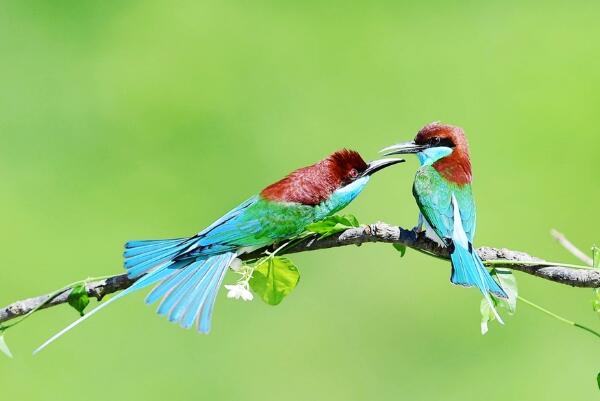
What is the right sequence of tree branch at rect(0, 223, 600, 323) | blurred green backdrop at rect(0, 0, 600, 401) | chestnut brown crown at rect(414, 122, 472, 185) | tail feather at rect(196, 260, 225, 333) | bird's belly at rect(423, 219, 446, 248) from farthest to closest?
blurred green backdrop at rect(0, 0, 600, 401), chestnut brown crown at rect(414, 122, 472, 185), bird's belly at rect(423, 219, 446, 248), tail feather at rect(196, 260, 225, 333), tree branch at rect(0, 223, 600, 323)

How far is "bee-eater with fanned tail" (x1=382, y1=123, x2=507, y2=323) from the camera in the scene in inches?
55.1

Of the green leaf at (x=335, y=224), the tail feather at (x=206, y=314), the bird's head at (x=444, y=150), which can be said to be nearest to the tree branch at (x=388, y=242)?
the green leaf at (x=335, y=224)

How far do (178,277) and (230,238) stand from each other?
0.32ft

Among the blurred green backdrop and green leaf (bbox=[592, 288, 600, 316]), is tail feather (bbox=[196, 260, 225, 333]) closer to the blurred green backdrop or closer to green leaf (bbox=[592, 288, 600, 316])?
green leaf (bbox=[592, 288, 600, 316])

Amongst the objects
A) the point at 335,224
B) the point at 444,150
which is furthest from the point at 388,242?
the point at 444,150

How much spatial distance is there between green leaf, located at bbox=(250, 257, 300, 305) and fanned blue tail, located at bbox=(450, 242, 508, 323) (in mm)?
211

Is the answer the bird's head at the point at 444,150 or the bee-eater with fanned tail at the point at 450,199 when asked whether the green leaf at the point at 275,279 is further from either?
the bird's head at the point at 444,150

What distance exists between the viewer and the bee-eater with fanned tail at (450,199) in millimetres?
1399

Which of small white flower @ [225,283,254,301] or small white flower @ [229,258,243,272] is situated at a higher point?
small white flower @ [225,283,254,301]

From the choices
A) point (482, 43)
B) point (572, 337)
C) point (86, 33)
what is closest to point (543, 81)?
point (482, 43)

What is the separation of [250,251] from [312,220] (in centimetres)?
11

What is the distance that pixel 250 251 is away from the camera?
1642 mm

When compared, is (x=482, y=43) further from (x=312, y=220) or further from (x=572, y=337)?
(x=312, y=220)

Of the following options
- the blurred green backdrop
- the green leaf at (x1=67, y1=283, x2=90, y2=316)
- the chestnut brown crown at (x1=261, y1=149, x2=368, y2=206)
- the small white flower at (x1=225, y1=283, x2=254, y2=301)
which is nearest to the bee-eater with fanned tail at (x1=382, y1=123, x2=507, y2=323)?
the chestnut brown crown at (x1=261, y1=149, x2=368, y2=206)
